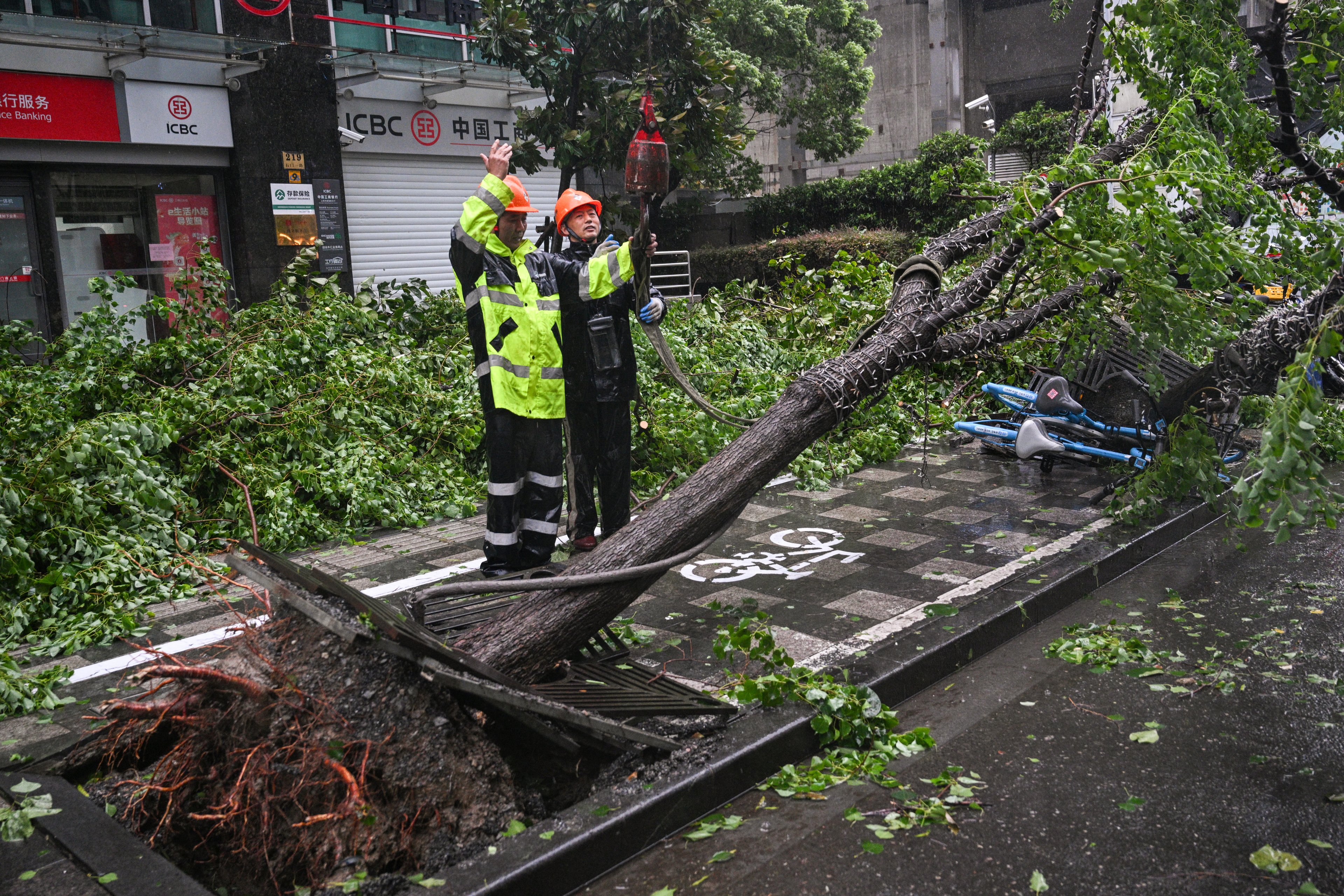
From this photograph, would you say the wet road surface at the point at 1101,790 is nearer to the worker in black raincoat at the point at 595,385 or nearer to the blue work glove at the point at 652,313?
the worker in black raincoat at the point at 595,385

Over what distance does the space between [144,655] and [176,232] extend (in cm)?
949

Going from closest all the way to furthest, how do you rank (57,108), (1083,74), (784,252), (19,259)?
(1083,74) → (57,108) → (19,259) → (784,252)

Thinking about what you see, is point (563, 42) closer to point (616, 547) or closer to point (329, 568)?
point (329, 568)

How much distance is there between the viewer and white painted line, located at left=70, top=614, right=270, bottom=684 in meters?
4.54

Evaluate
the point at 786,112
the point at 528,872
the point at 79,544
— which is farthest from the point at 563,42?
the point at 786,112

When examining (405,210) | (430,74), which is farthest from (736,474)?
(405,210)

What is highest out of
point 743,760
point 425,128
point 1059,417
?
point 425,128

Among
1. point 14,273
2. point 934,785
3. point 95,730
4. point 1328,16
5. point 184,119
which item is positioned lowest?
point 934,785

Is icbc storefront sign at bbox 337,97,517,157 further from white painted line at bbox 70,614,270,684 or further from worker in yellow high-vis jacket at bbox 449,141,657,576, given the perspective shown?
white painted line at bbox 70,614,270,684

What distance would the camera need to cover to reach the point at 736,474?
438 cm

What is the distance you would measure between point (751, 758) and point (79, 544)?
3.86m

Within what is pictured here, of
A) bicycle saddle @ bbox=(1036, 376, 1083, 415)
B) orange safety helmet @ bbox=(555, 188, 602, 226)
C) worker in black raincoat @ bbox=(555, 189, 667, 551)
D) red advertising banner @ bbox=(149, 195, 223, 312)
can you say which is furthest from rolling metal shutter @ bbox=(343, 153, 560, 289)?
worker in black raincoat @ bbox=(555, 189, 667, 551)

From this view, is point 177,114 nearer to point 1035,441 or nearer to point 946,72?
point 1035,441

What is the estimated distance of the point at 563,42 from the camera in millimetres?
10008
